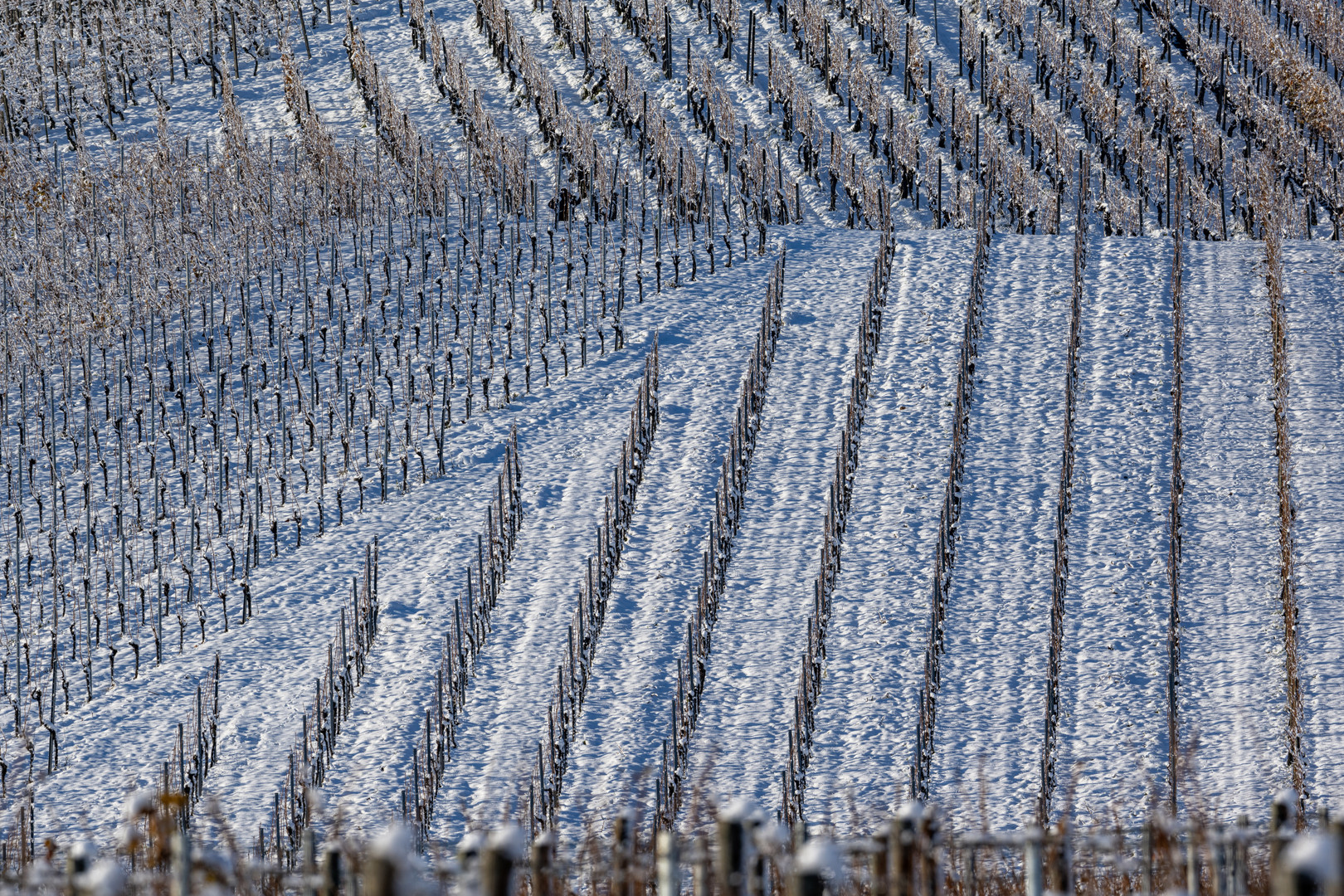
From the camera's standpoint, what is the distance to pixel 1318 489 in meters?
15.0

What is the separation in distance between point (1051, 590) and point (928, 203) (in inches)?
317

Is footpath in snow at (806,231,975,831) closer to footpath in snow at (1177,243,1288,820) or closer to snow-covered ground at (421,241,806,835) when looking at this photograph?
snow-covered ground at (421,241,806,835)

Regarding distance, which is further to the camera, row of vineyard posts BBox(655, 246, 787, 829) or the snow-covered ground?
the snow-covered ground

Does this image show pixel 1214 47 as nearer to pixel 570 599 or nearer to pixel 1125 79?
pixel 1125 79

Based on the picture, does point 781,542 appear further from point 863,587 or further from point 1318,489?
point 1318,489

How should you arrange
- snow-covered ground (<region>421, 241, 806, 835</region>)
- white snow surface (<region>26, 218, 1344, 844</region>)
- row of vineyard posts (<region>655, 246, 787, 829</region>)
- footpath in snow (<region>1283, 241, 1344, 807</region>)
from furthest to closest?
footpath in snow (<region>1283, 241, 1344, 807</region>), snow-covered ground (<region>421, 241, 806, 835</region>), white snow surface (<region>26, 218, 1344, 844</region>), row of vineyard posts (<region>655, 246, 787, 829</region>)

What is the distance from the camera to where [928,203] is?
2088 cm

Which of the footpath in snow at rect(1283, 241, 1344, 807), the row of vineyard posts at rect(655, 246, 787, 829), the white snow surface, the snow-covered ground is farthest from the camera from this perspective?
the footpath in snow at rect(1283, 241, 1344, 807)

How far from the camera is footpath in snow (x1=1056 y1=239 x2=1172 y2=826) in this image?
12.2 m

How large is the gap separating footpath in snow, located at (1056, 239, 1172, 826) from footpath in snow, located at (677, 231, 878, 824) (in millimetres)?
Answer: 2106

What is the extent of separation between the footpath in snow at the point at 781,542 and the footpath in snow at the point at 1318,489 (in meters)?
3.80

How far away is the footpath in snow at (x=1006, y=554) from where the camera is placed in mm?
12180

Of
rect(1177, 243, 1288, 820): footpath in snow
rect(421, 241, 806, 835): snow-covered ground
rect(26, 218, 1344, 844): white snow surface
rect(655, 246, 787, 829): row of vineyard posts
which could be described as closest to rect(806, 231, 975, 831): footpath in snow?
rect(26, 218, 1344, 844): white snow surface

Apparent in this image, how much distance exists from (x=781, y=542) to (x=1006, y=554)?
187cm
